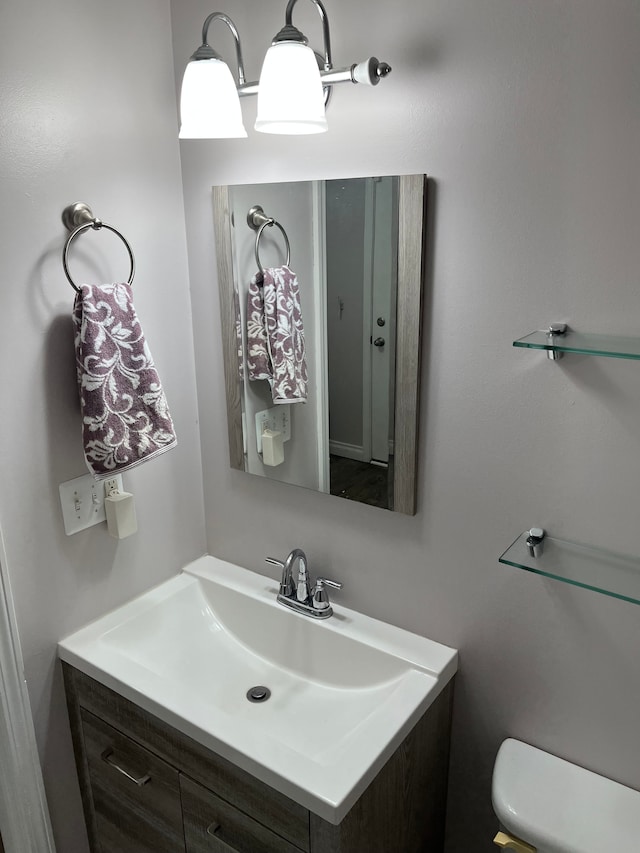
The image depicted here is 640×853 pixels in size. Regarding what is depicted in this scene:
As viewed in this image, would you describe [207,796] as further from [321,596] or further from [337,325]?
[337,325]

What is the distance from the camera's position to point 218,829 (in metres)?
1.30

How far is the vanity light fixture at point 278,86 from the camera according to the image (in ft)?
3.60

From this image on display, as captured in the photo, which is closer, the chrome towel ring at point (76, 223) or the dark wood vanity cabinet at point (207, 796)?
the dark wood vanity cabinet at point (207, 796)

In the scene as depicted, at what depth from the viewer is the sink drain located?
1.44m

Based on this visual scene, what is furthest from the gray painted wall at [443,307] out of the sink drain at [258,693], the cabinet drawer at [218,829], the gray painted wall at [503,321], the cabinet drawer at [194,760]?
the cabinet drawer at [218,829]

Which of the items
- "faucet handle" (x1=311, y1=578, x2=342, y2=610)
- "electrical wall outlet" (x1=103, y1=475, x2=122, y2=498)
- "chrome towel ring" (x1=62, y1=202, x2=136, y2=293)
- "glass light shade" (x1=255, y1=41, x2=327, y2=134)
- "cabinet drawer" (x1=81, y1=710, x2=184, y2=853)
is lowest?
"cabinet drawer" (x1=81, y1=710, x2=184, y2=853)

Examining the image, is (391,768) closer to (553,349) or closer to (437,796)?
(437,796)

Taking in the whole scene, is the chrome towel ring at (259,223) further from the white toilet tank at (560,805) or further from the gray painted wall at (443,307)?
the white toilet tank at (560,805)

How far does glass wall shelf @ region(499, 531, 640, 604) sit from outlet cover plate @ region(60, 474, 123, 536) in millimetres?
885

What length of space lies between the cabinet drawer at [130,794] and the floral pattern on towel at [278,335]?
84 cm

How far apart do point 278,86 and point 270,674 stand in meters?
1.23

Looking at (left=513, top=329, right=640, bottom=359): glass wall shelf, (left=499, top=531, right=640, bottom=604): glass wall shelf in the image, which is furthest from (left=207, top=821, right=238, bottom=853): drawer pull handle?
(left=513, top=329, right=640, bottom=359): glass wall shelf

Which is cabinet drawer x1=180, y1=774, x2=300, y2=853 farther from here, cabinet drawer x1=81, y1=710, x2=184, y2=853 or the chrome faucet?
the chrome faucet

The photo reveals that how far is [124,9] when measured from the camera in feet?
4.54
